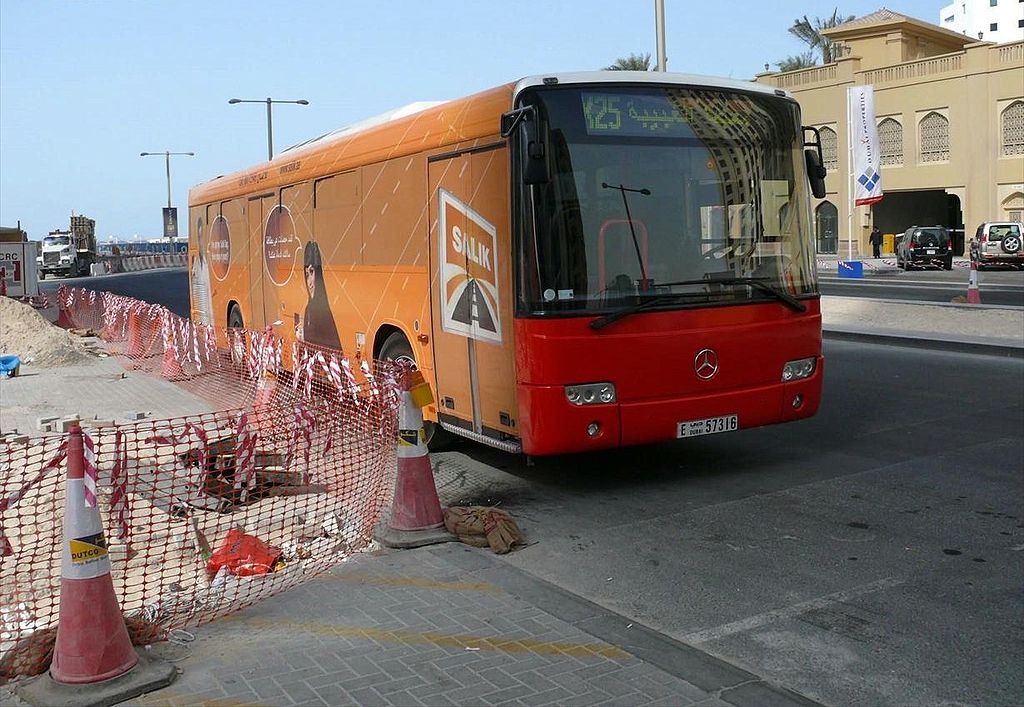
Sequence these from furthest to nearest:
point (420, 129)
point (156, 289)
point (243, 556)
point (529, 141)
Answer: point (156, 289) → point (420, 129) → point (529, 141) → point (243, 556)

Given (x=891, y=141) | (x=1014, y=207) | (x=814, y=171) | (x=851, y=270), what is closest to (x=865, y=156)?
(x=851, y=270)

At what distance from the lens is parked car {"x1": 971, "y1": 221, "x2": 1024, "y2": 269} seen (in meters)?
42.6

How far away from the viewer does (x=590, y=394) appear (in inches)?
301

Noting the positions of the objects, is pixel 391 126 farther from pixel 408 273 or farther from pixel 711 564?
pixel 711 564

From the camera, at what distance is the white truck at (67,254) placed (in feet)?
217

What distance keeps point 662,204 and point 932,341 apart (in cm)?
1107

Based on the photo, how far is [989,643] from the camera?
5062 mm

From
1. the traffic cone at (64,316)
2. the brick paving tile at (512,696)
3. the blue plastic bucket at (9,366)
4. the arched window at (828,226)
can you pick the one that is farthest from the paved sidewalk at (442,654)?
the arched window at (828,226)

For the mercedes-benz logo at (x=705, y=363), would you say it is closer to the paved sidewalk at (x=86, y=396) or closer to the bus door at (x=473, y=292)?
the bus door at (x=473, y=292)

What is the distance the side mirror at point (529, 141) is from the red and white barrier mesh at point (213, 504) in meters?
1.99

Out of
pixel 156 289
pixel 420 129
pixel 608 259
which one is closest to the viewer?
pixel 608 259

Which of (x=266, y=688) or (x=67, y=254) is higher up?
(x=67, y=254)

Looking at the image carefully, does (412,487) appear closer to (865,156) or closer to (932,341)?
(932,341)

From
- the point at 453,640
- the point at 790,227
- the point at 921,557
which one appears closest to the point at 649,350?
the point at 790,227
